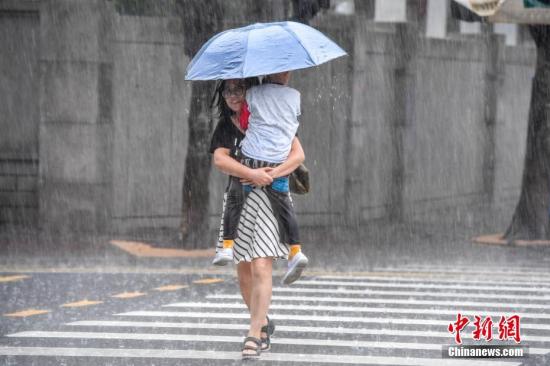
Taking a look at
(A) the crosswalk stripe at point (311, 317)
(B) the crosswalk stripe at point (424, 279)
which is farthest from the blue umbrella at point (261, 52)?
(B) the crosswalk stripe at point (424, 279)

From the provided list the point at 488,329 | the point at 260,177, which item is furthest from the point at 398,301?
the point at 260,177

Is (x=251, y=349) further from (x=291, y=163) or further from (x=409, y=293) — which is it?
(x=409, y=293)

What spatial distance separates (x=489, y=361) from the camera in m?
8.11

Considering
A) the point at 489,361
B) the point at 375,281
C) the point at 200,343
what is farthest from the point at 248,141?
the point at 375,281

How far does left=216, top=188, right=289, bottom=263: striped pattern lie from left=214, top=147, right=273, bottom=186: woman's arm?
0.13 meters

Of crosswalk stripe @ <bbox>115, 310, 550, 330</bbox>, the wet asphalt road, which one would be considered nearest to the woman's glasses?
the wet asphalt road

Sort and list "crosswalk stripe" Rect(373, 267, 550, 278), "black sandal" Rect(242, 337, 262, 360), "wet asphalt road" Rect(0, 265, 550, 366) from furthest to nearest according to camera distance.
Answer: "crosswalk stripe" Rect(373, 267, 550, 278), "wet asphalt road" Rect(0, 265, 550, 366), "black sandal" Rect(242, 337, 262, 360)

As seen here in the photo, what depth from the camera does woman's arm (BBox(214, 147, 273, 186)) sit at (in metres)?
8.29

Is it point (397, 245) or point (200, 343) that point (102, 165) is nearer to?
point (397, 245)

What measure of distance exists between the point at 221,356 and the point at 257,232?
850 mm

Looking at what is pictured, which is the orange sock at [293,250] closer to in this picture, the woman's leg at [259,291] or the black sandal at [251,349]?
the woman's leg at [259,291]

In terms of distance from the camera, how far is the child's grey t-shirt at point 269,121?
8344 mm

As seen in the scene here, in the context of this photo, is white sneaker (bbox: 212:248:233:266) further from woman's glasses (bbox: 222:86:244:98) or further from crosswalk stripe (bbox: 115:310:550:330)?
crosswalk stripe (bbox: 115:310:550:330)

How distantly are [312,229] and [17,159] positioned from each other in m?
4.44
